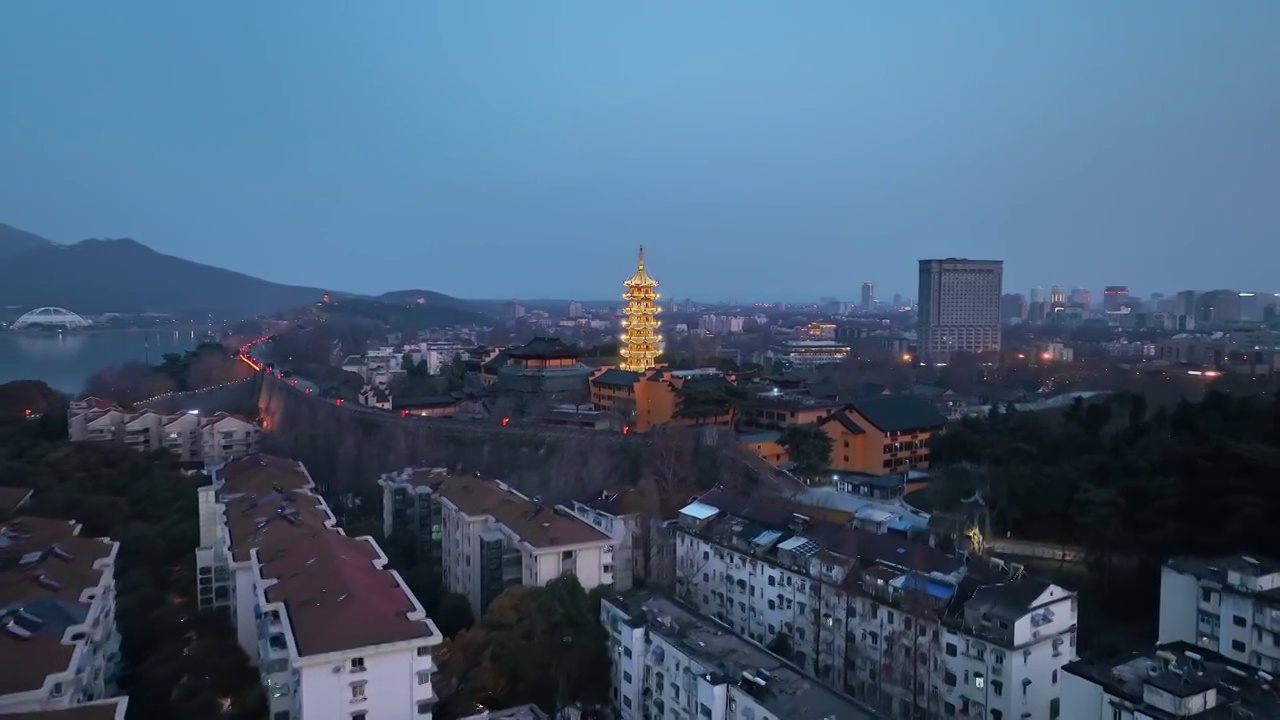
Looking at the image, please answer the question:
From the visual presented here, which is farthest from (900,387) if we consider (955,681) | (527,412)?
(955,681)

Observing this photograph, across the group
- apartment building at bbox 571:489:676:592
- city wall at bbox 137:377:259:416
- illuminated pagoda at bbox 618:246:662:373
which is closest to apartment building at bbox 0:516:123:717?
apartment building at bbox 571:489:676:592

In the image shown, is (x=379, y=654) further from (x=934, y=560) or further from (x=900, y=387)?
(x=900, y=387)

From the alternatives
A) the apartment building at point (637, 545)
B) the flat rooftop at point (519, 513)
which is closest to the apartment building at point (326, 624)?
the flat rooftop at point (519, 513)

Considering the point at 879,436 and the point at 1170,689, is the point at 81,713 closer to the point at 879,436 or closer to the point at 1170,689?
the point at 1170,689

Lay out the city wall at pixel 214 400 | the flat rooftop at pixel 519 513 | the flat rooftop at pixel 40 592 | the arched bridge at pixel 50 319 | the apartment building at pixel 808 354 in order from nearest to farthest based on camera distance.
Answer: the flat rooftop at pixel 40 592 < the flat rooftop at pixel 519 513 < the city wall at pixel 214 400 < the apartment building at pixel 808 354 < the arched bridge at pixel 50 319

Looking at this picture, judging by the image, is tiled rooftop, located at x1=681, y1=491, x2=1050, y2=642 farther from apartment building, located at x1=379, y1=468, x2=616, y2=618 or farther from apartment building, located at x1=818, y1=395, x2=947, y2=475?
apartment building, located at x1=818, y1=395, x2=947, y2=475

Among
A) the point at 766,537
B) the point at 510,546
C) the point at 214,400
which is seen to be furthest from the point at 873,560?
the point at 214,400

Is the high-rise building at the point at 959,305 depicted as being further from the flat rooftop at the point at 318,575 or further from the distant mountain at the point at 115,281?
the distant mountain at the point at 115,281
